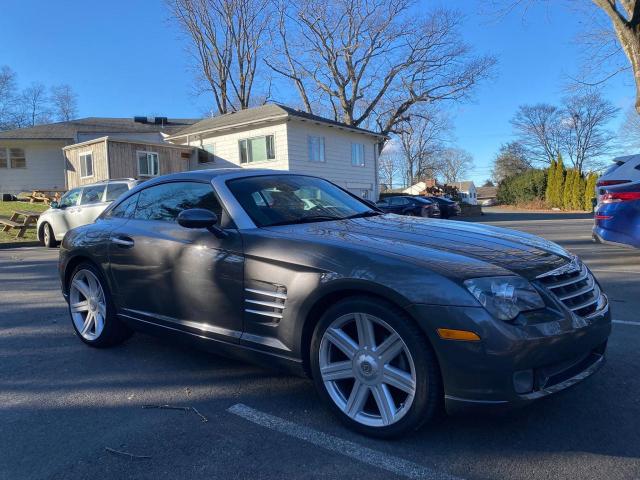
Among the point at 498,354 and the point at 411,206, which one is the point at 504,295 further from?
the point at 411,206

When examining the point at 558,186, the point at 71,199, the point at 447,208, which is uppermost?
the point at 558,186

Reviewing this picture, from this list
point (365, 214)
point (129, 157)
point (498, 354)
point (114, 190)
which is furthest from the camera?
point (129, 157)

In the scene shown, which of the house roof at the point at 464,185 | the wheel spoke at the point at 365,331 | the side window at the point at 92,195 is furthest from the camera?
the house roof at the point at 464,185

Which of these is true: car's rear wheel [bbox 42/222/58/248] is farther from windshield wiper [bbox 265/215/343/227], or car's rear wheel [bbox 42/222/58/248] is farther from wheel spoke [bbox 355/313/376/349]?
wheel spoke [bbox 355/313/376/349]

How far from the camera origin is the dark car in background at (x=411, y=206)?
2178cm

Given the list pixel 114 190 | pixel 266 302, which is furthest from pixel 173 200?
pixel 114 190

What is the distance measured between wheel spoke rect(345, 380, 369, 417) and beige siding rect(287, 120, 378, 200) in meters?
18.5

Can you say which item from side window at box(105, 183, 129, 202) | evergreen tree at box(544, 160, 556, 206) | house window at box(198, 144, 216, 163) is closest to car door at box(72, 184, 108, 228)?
side window at box(105, 183, 129, 202)

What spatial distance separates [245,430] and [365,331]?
3.02ft

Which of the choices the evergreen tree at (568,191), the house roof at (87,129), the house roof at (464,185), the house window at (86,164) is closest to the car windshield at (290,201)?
the house window at (86,164)

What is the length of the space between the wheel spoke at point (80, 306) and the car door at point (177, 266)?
0.64 meters

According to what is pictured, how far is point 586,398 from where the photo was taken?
3092 mm

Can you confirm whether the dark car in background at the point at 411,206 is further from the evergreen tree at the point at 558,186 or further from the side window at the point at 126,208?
the evergreen tree at the point at 558,186

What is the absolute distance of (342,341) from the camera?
107 inches
